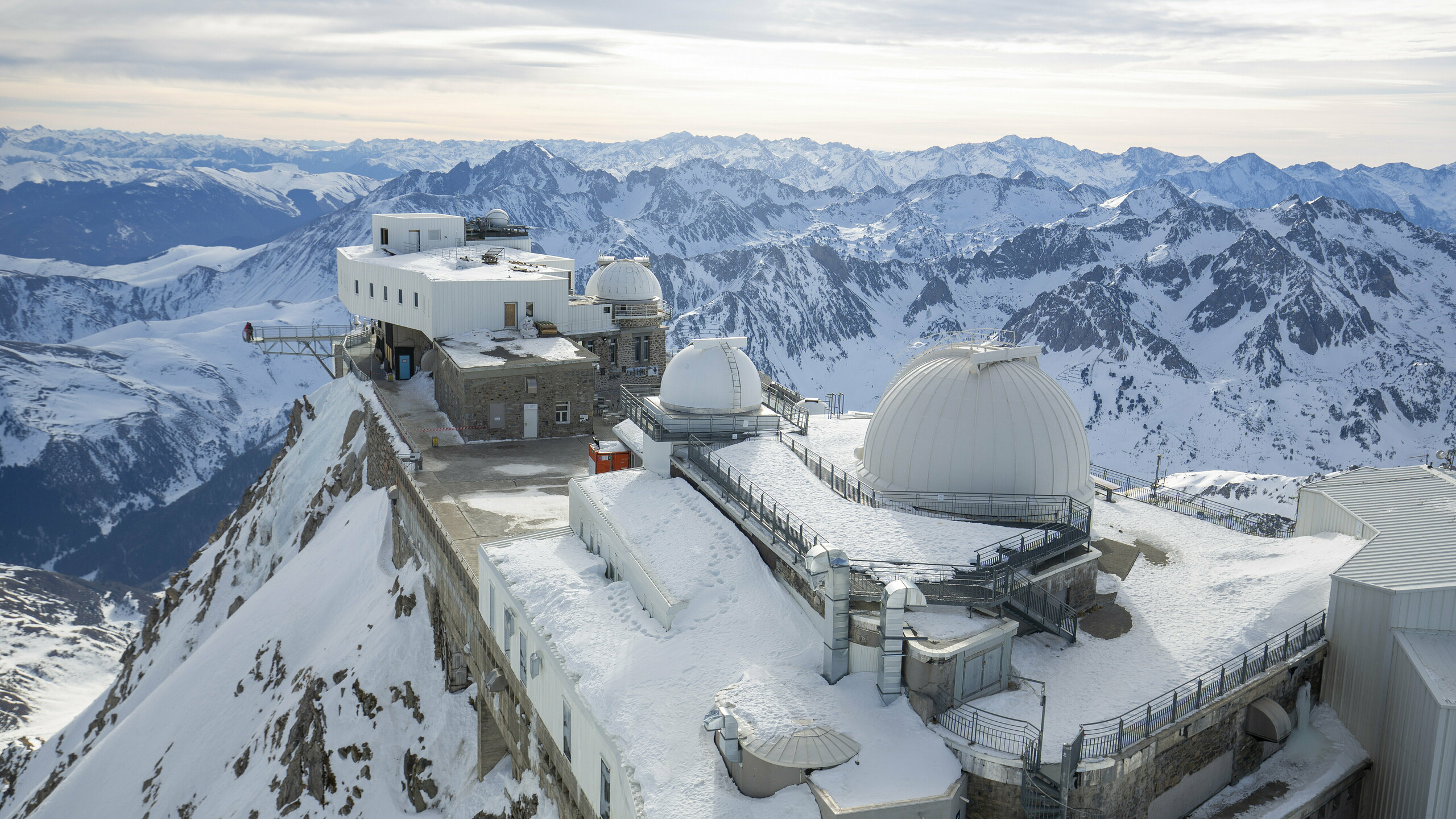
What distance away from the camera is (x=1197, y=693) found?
23297 mm

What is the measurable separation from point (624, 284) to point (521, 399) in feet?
59.5

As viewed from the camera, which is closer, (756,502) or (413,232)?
(756,502)

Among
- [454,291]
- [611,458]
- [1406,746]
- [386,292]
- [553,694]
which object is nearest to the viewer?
[1406,746]

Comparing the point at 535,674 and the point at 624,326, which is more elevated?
the point at 624,326

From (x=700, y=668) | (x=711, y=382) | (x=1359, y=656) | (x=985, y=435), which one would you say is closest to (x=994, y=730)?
(x=700, y=668)

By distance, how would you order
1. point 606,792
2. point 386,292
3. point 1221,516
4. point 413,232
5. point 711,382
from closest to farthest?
point 606,792, point 711,382, point 1221,516, point 386,292, point 413,232

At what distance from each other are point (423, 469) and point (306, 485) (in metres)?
19.1

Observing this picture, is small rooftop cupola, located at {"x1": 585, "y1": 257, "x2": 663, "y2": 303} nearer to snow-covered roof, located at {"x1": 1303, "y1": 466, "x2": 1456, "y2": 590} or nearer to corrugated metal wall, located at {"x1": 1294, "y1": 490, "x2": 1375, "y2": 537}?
corrugated metal wall, located at {"x1": 1294, "y1": 490, "x2": 1375, "y2": 537}

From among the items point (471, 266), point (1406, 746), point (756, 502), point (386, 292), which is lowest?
point (1406, 746)

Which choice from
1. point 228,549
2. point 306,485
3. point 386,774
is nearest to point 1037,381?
point 386,774

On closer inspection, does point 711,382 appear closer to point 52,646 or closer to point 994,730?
point 994,730

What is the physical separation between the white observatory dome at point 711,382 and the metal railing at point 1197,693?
16164mm

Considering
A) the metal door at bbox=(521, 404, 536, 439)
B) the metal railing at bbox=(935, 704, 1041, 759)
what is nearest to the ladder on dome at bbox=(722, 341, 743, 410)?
the metal railing at bbox=(935, 704, 1041, 759)

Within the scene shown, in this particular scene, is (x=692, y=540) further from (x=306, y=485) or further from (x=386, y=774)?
(x=306, y=485)
